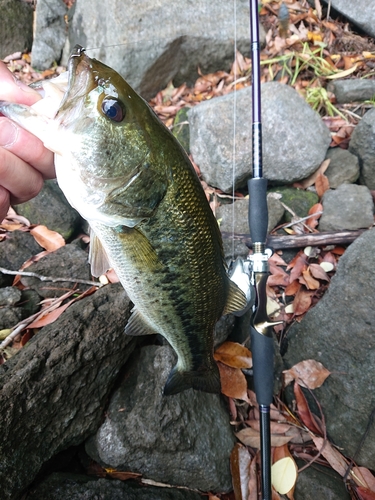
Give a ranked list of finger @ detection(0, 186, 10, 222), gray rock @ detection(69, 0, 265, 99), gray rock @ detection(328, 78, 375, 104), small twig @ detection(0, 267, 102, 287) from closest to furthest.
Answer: finger @ detection(0, 186, 10, 222) → small twig @ detection(0, 267, 102, 287) → gray rock @ detection(328, 78, 375, 104) → gray rock @ detection(69, 0, 265, 99)

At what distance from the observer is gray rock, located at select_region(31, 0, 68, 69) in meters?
5.63

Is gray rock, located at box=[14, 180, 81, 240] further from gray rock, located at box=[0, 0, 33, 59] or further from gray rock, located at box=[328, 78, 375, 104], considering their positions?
gray rock, located at box=[0, 0, 33, 59]

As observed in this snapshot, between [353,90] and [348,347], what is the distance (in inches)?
127

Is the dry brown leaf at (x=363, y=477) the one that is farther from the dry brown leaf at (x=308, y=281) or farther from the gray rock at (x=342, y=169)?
the gray rock at (x=342, y=169)

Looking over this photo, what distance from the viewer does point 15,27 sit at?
5.65 m

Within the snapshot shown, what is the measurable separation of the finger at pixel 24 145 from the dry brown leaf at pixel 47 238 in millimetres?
1805

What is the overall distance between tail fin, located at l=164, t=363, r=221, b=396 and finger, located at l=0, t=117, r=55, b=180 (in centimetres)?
133

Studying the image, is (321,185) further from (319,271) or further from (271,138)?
(319,271)

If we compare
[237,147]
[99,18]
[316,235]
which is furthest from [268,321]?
[99,18]

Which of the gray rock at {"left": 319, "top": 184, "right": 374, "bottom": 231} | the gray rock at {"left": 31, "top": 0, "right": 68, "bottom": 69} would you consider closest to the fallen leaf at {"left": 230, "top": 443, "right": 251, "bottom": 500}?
the gray rock at {"left": 319, "top": 184, "right": 374, "bottom": 231}

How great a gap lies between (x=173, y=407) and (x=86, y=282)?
118cm

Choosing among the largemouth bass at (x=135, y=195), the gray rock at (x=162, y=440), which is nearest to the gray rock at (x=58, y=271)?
the gray rock at (x=162, y=440)

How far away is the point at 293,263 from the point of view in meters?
3.15

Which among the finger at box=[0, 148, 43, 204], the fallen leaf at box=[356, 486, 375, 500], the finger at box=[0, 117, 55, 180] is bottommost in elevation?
the fallen leaf at box=[356, 486, 375, 500]
